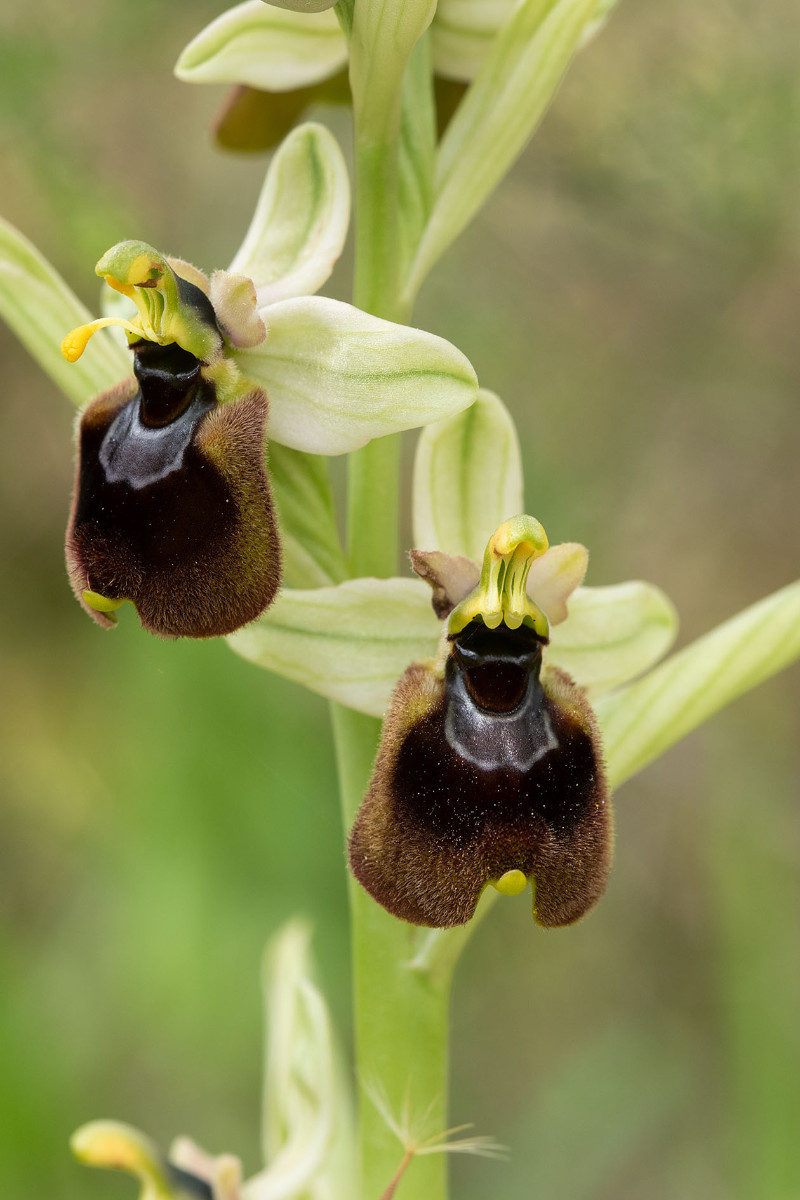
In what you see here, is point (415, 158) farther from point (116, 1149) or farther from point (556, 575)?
point (116, 1149)

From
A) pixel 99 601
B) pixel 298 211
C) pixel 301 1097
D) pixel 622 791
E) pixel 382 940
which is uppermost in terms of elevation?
pixel 298 211

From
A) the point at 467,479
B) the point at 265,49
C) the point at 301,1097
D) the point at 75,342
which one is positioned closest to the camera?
the point at 75,342

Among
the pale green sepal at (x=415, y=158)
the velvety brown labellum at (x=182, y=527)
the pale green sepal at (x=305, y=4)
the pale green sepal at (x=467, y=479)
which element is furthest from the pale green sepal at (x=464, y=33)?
the velvety brown labellum at (x=182, y=527)

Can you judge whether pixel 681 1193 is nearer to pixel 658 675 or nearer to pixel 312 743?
pixel 312 743

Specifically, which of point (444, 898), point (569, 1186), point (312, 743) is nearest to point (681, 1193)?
point (569, 1186)

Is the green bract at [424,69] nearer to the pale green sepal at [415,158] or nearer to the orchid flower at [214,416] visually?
the pale green sepal at [415,158]

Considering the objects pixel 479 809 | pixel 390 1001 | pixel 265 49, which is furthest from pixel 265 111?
pixel 390 1001

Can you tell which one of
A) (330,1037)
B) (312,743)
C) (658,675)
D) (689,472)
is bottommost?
(689,472)
